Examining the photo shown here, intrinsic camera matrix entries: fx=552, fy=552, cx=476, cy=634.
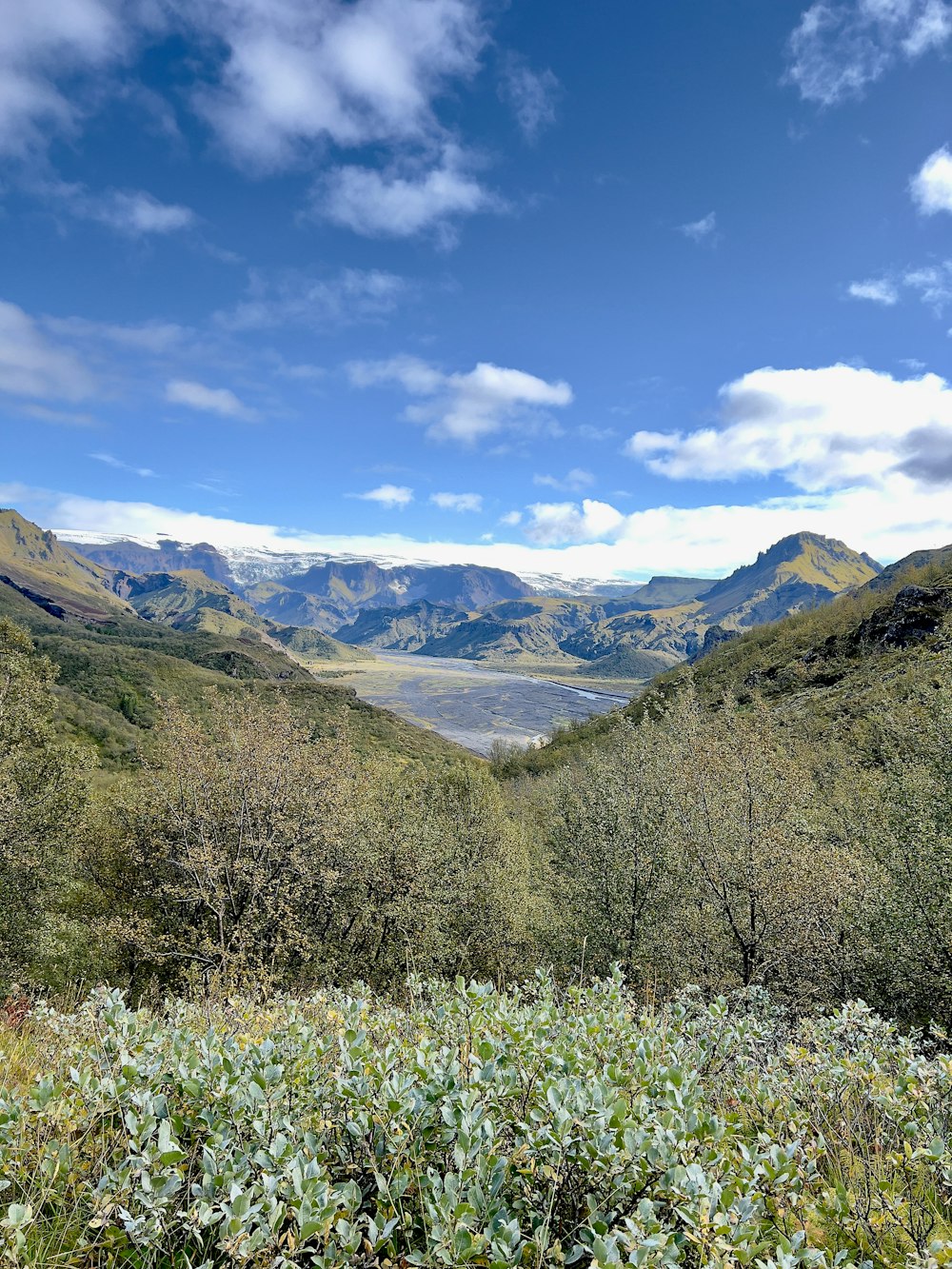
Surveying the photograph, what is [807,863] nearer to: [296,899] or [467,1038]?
[467,1038]

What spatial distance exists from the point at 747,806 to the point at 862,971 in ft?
20.0

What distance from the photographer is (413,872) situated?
2719cm

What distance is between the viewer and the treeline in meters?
19.4

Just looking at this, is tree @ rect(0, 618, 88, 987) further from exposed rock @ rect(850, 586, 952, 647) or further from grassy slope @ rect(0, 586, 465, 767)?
exposed rock @ rect(850, 586, 952, 647)

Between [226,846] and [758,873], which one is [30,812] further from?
[758,873]

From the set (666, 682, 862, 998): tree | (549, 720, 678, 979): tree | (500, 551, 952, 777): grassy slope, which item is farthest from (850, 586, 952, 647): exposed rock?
(549, 720, 678, 979): tree

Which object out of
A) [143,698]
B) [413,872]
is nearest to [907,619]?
[413,872]

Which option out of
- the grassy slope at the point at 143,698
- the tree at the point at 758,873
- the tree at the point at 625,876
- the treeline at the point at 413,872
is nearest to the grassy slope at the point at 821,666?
the grassy slope at the point at 143,698

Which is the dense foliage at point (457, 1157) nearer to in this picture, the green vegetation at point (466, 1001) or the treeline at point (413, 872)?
the green vegetation at point (466, 1001)

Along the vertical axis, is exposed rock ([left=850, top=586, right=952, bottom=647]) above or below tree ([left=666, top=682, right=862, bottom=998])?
above

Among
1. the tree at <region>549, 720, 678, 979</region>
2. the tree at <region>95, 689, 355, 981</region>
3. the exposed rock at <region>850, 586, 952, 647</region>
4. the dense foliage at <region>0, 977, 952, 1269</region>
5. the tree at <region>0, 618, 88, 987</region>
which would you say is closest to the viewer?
the dense foliage at <region>0, 977, 952, 1269</region>

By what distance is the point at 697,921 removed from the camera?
21.5m

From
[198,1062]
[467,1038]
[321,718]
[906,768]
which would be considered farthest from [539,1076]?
[321,718]

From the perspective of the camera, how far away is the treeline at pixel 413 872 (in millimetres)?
19438
